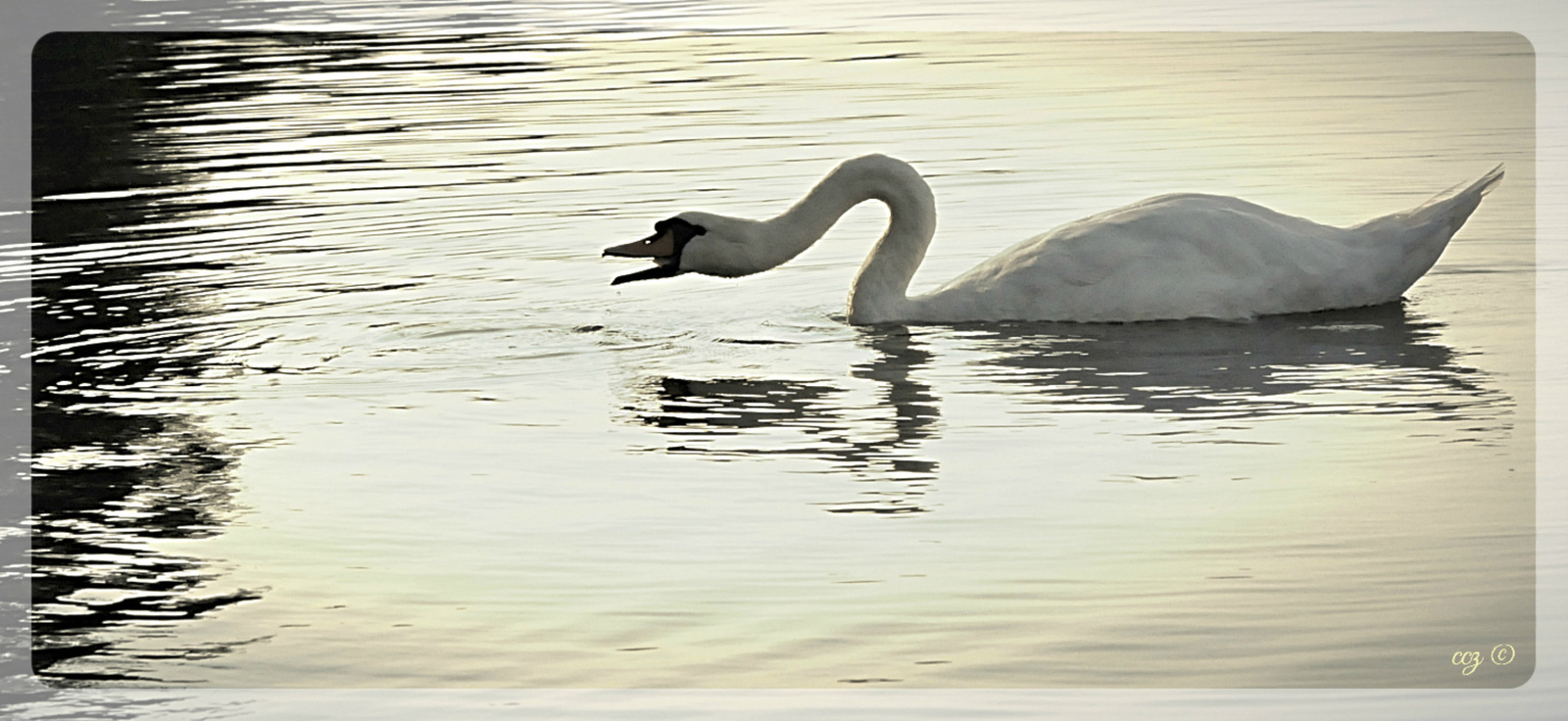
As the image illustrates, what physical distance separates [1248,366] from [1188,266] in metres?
1.03

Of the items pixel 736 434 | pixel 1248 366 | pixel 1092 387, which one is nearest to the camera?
pixel 736 434

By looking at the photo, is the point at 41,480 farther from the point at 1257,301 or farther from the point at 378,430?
A: the point at 1257,301

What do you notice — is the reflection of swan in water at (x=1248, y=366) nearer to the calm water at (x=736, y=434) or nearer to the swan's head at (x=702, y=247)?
Result: the calm water at (x=736, y=434)

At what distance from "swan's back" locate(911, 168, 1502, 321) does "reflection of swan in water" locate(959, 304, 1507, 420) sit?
101 millimetres

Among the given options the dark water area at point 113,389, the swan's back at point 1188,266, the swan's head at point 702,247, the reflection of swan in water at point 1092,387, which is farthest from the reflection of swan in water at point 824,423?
the dark water area at point 113,389

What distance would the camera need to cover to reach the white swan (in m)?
10.6

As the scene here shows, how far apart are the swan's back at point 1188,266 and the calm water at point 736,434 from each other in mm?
170

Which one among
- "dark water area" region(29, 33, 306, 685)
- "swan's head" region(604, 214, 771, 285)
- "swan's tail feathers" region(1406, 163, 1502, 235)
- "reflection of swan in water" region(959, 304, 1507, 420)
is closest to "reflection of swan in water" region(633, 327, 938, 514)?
"reflection of swan in water" region(959, 304, 1507, 420)

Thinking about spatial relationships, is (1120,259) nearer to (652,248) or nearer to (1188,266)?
(1188,266)

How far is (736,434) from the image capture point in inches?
348

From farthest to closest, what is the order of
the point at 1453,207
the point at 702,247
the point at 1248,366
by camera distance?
the point at 1453,207 → the point at 702,247 → the point at 1248,366

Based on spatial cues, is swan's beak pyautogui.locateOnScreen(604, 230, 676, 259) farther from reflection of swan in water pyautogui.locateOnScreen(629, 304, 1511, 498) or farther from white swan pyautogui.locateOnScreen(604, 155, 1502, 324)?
reflection of swan in water pyautogui.locateOnScreen(629, 304, 1511, 498)

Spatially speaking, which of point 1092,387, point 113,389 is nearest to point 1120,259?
point 1092,387

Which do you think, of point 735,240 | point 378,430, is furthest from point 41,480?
point 735,240
